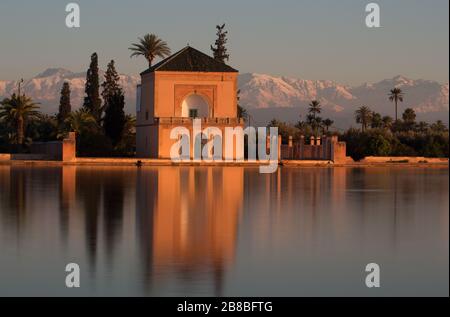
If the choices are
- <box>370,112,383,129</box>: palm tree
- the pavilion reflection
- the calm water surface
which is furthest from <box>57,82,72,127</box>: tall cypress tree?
<box>370,112,383,129</box>: palm tree

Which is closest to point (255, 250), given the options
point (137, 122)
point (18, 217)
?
point (18, 217)

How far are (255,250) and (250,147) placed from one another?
113 feet

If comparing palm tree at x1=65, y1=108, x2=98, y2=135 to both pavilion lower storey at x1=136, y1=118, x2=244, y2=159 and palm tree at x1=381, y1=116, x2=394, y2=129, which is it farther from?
palm tree at x1=381, y1=116, x2=394, y2=129

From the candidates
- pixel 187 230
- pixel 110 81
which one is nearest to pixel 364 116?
pixel 110 81

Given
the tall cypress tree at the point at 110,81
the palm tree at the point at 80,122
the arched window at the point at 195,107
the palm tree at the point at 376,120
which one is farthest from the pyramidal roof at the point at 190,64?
the palm tree at the point at 376,120

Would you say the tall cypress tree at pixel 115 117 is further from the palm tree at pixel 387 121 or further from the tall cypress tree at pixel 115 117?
the palm tree at pixel 387 121

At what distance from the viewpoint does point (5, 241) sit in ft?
36.5

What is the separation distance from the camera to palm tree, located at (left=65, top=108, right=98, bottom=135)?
4338cm

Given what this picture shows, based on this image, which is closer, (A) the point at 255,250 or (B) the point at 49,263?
(B) the point at 49,263

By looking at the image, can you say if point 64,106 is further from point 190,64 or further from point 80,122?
point 190,64

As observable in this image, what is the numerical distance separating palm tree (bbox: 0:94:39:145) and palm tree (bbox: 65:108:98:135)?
1617mm

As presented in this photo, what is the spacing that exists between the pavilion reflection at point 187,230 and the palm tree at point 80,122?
21575mm

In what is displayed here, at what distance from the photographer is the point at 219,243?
11.3 meters
